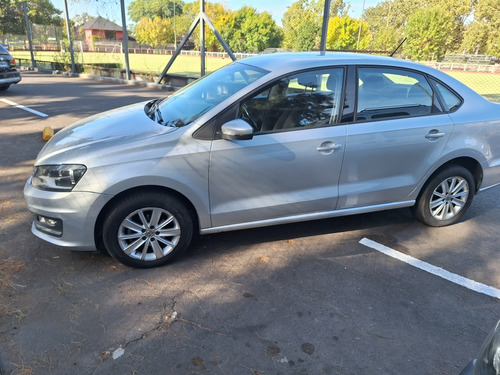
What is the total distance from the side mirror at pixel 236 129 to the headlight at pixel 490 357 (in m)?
2.15

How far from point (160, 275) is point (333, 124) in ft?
6.75

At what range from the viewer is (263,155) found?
130 inches

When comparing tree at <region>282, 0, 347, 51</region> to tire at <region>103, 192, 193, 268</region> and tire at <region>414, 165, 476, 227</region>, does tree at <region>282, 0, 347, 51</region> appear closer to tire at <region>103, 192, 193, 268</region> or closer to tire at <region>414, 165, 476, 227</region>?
tire at <region>414, 165, 476, 227</region>

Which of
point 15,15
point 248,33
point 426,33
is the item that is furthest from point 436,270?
point 15,15

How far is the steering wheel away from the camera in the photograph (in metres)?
3.29

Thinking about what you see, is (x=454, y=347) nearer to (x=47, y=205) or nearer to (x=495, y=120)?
(x=495, y=120)

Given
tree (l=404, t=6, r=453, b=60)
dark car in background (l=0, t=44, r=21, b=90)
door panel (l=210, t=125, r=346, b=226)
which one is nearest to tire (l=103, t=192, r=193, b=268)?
door panel (l=210, t=125, r=346, b=226)

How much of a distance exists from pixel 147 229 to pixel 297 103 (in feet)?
5.71

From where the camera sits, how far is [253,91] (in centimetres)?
332

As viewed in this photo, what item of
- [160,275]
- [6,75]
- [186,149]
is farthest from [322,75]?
[6,75]

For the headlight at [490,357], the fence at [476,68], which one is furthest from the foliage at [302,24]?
the fence at [476,68]

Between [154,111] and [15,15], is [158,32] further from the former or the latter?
[154,111]

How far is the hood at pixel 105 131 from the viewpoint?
10.5 ft

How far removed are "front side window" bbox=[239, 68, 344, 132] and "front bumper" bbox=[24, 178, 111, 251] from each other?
4.75 feet
